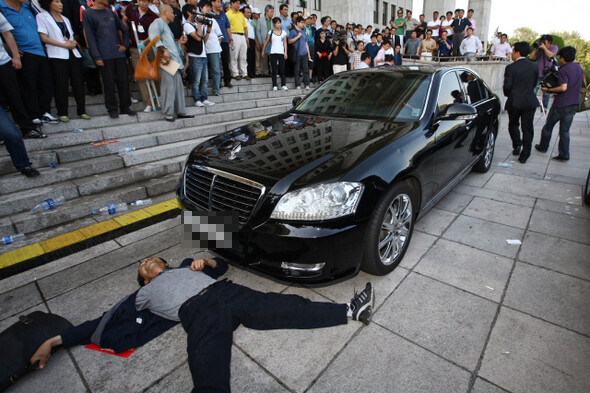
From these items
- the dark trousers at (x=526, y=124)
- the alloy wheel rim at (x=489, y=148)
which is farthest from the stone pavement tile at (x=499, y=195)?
the dark trousers at (x=526, y=124)

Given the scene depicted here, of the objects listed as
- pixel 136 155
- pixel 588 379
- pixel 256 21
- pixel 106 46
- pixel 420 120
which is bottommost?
pixel 588 379

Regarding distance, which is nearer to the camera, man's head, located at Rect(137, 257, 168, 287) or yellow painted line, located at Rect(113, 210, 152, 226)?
man's head, located at Rect(137, 257, 168, 287)

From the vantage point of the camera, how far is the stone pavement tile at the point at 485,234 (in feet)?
10.2

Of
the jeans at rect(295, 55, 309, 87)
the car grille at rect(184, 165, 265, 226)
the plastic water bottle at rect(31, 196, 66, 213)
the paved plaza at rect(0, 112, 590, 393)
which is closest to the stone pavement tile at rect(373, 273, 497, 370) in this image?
the paved plaza at rect(0, 112, 590, 393)

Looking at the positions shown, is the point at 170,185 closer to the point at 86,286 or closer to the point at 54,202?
the point at 54,202

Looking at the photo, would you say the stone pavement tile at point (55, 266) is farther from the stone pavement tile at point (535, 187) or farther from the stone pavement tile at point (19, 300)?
the stone pavement tile at point (535, 187)

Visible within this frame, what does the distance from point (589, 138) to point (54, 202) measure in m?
11.2

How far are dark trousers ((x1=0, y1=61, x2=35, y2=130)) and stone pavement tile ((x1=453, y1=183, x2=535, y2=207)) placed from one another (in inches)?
246

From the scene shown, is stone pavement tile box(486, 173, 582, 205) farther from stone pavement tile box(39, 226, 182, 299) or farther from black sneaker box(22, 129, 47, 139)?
black sneaker box(22, 129, 47, 139)

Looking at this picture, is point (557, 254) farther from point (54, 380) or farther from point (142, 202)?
point (142, 202)

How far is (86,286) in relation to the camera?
9.16ft

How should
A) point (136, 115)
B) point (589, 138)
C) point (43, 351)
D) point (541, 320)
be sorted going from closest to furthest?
1. point (43, 351)
2. point (541, 320)
3. point (136, 115)
4. point (589, 138)

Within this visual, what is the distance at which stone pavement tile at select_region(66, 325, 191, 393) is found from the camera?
1.89 metres

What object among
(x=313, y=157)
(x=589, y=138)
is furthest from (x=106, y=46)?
(x=589, y=138)
